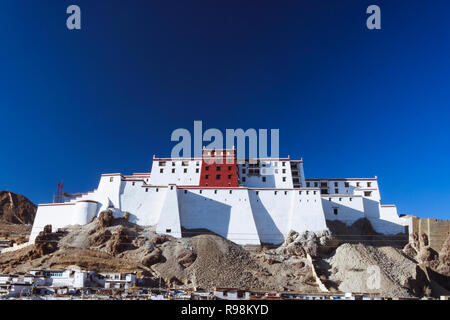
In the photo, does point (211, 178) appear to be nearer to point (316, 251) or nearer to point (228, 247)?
point (228, 247)

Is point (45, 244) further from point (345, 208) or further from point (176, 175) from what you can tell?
point (345, 208)

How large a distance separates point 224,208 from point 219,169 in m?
8.52

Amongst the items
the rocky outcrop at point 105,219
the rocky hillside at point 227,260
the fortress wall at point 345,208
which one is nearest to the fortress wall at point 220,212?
the rocky hillside at point 227,260

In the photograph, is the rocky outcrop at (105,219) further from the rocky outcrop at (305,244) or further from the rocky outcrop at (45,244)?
the rocky outcrop at (305,244)

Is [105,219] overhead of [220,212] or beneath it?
beneath

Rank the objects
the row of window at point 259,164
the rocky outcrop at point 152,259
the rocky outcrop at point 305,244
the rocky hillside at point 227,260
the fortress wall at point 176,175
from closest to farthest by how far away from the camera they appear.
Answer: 1. the rocky hillside at point 227,260
2. the rocky outcrop at point 152,259
3. the rocky outcrop at point 305,244
4. the fortress wall at point 176,175
5. the row of window at point 259,164

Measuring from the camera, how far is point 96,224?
155 ft

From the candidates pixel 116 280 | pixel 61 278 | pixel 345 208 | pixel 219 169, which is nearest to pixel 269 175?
pixel 219 169

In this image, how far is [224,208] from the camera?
50.3 metres

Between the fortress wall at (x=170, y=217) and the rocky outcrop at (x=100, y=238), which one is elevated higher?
the fortress wall at (x=170, y=217)

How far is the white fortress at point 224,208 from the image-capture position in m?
48.9

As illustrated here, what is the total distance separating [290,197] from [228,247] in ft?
42.3

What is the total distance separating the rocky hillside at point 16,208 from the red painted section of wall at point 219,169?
184 feet
